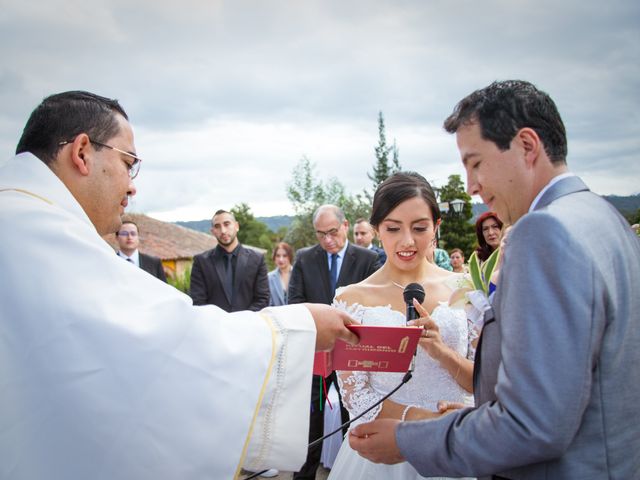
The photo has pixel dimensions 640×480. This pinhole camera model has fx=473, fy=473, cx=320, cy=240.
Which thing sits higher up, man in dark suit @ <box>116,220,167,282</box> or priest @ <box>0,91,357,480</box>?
man in dark suit @ <box>116,220,167,282</box>

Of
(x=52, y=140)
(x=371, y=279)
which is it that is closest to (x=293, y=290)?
(x=371, y=279)

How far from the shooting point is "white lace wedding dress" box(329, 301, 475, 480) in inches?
121

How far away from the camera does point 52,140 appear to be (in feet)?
7.24

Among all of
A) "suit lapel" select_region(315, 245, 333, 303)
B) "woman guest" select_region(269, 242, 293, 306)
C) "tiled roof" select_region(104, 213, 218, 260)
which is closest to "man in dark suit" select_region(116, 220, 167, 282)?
"suit lapel" select_region(315, 245, 333, 303)

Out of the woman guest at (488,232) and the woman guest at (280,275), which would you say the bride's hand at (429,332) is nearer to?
the woman guest at (488,232)

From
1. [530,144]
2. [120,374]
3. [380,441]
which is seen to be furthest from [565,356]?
[120,374]

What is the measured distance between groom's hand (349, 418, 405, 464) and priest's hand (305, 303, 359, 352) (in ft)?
1.27

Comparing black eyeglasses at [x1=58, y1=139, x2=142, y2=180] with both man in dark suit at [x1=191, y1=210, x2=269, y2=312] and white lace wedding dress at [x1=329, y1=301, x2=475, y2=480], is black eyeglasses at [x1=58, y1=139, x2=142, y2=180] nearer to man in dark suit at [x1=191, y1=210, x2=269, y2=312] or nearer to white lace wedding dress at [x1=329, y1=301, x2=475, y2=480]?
white lace wedding dress at [x1=329, y1=301, x2=475, y2=480]

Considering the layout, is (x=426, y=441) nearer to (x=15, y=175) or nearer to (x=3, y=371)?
(x=3, y=371)

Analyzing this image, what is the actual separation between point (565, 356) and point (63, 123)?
7.46 ft

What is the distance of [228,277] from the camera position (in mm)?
7633

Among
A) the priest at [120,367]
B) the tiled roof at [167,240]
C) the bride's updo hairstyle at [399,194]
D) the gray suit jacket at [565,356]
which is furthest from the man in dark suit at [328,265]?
the tiled roof at [167,240]

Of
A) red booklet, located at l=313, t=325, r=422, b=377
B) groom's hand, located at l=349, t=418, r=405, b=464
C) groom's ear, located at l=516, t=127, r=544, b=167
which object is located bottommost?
groom's hand, located at l=349, t=418, r=405, b=464

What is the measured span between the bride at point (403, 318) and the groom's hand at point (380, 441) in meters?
0.84
